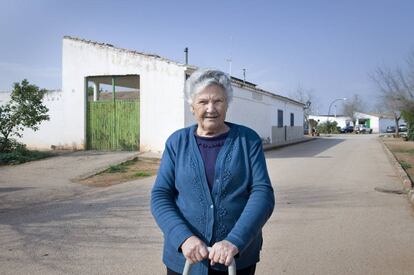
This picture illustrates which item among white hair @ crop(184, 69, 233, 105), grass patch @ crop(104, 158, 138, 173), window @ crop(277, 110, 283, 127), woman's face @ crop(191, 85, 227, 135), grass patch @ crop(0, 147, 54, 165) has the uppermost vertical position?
window @ crop(277, 110, 283, 127)

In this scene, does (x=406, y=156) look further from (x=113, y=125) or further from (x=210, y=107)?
(x=210, y=107)

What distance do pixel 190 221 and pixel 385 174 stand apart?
38.2ft

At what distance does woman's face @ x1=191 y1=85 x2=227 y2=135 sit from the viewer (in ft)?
8.18

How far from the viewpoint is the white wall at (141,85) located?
16812 mm

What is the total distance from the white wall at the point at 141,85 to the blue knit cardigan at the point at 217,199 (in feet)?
46.6

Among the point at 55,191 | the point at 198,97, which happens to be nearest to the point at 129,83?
the point at 55,191

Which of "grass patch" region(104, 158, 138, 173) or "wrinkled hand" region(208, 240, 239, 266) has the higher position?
"wrinkled hand" region(208, 240, 239, 266)

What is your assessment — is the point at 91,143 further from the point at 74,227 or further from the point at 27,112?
the point at 74,227

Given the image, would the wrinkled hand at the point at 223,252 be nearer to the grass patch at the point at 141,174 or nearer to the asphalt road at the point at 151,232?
the asphalt road at the point at 151,232

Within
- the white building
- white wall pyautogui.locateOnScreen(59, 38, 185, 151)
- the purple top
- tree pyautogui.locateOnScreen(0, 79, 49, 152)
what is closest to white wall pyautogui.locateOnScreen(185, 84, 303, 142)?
white wall pyautogui.locateOnScreen(59, 38, 185, 151)

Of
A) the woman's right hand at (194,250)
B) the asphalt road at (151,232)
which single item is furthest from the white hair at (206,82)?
the asphalt road at (151,232)

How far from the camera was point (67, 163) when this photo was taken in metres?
14.3

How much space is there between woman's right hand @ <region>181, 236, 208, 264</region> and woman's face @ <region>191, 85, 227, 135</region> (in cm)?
61

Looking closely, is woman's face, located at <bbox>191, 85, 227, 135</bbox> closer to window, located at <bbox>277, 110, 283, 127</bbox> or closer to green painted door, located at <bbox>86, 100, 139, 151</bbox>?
green painted door, located at <bbox>86, 100, 139, 151</bbox>
